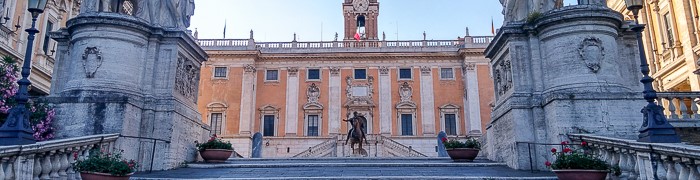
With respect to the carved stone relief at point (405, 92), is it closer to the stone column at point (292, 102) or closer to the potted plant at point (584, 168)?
the stone column at point (292, 102)

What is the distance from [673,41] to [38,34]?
32895mm

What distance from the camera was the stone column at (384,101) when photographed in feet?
139

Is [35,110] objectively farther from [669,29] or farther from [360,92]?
[360,92]

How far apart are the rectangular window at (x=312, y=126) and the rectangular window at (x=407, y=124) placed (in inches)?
289

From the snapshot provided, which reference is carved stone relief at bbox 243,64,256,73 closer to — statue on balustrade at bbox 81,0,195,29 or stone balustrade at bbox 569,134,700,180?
statue on balustrade at bbox 81,0,195,29

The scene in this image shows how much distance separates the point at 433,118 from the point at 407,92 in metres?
3.16

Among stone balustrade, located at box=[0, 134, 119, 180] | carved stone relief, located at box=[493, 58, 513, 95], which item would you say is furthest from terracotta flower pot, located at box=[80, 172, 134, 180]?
carved stone relief, located at box=[493, 58, 513, 95]

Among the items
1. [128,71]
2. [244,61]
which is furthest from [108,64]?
[244,61]

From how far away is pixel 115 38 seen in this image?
1172 cm

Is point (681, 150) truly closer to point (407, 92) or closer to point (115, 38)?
point (115, 38)

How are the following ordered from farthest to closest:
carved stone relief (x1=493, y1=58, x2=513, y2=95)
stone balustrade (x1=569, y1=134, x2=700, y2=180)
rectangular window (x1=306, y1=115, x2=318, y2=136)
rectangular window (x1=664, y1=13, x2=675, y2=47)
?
rectangular window (x1=306, y1=115, x2=318, y2=136)
rectangular window (x1=664, y1=13, x2=675, y2=47)
carved stone relief (x1=493, y1=58, x2=513, y2=95)
stone balustrade (x1=569, y1=134, x2=700, y2=180)

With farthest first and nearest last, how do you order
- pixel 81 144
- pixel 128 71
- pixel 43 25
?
pixel 43 25 < pixel 128 71 < pixel 81 144

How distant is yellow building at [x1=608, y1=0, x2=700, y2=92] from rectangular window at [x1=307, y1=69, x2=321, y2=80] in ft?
79.0

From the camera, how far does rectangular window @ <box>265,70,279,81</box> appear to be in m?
44.2
